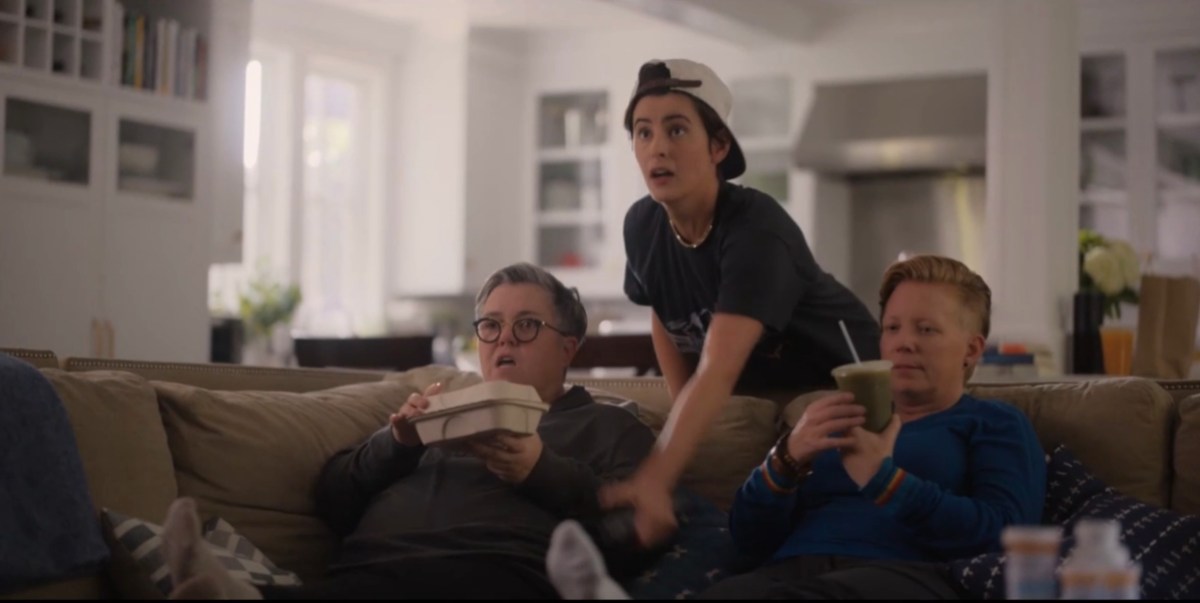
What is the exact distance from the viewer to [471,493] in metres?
2.32

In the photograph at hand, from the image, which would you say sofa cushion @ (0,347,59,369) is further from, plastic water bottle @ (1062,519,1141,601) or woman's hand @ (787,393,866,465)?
plastic water bottle @ (1062,519,1141,601)

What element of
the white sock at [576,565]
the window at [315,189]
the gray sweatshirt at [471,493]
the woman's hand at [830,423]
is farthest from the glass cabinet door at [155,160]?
the white sock at [576,565]

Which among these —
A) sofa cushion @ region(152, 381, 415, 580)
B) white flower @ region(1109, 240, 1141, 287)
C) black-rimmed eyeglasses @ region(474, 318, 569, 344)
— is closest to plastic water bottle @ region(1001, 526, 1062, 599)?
black-rimmed eyeglasses @ region(474, 318, 569, 344)

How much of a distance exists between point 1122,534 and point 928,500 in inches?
14.1

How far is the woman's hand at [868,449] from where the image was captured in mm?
1942

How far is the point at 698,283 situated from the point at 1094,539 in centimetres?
126

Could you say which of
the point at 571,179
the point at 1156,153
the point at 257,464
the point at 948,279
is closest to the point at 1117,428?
the point at 948,279

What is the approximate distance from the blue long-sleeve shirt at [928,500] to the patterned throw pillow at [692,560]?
0.06m

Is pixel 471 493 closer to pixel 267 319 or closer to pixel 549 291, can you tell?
pixel 549 291

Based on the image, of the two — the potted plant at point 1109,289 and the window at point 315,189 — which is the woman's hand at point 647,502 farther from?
the window at point 315,189

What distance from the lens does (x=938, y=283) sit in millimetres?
2246

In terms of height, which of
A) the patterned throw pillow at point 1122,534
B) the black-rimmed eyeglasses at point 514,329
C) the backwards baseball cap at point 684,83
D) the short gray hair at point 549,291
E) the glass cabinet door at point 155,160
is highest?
the glass cabinet door at point 155,160

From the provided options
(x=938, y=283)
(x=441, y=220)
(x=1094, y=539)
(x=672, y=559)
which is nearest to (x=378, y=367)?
(x=672, y=559)

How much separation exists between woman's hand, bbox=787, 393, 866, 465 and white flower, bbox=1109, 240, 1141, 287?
90.4 inches
